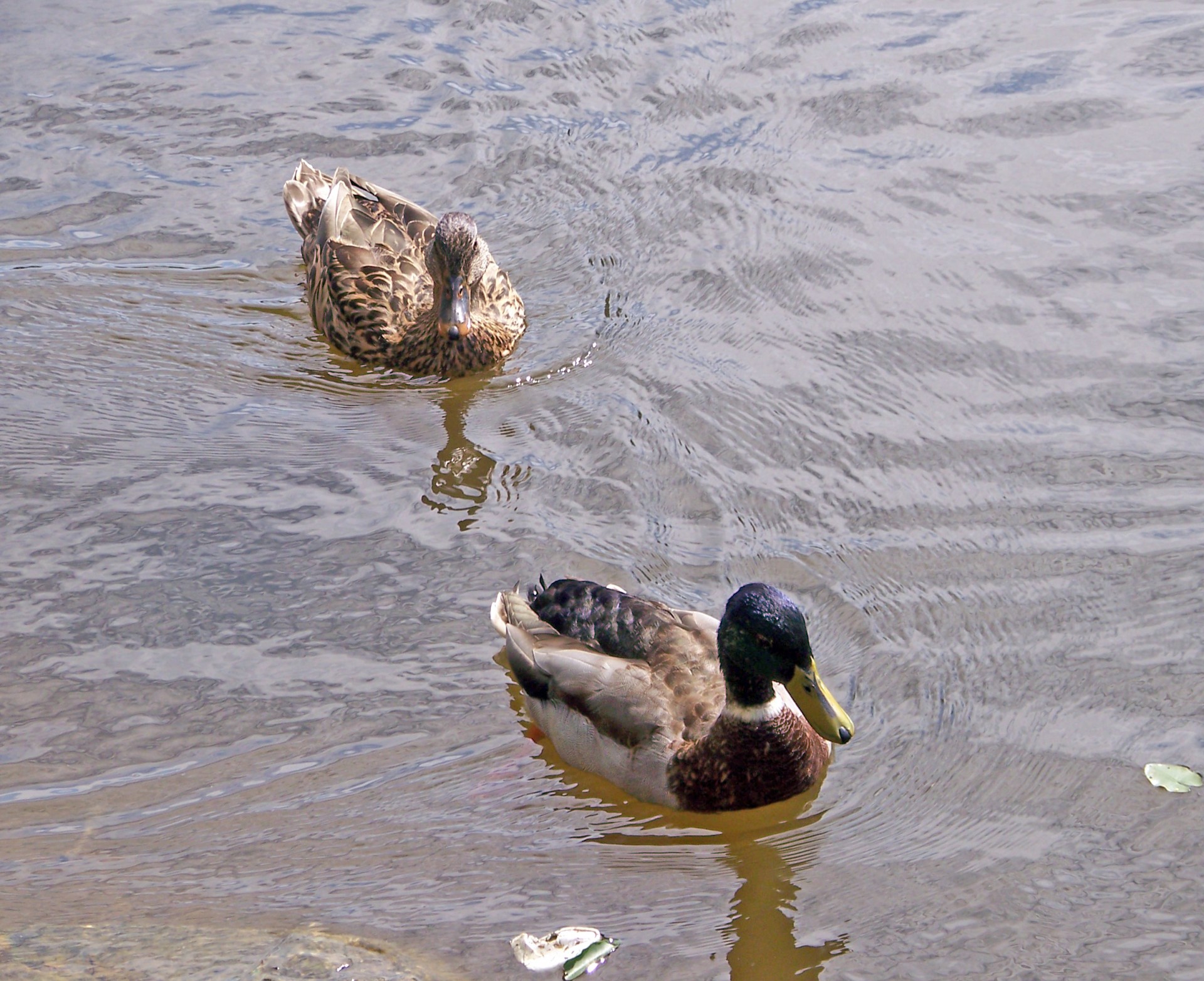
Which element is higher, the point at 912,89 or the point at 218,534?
the point at 912,89

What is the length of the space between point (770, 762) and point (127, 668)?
274 centimetres

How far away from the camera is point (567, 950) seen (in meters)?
5.03

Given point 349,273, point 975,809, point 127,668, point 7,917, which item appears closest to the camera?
point 7,917

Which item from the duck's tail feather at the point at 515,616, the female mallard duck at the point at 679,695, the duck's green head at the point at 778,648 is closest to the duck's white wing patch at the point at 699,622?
the female mallard duck at the point at 679,695

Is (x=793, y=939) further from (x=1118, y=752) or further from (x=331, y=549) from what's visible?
(x=331, y=549)

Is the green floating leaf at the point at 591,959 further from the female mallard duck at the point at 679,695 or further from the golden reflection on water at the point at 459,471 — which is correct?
the golden reflection on water at the point at 459,471

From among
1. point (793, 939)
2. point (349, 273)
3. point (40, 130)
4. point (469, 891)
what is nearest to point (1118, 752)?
point (793, 939)

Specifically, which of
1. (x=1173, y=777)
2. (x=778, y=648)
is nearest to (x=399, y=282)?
(x=778, y=648)

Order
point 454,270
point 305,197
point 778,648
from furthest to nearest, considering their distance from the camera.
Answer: point 305,197 < point 454,270 < point 778,648

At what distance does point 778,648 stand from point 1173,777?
5.21 ft

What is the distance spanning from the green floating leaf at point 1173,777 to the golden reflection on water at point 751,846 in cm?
124

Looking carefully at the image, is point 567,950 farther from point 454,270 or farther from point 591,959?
point 454,270

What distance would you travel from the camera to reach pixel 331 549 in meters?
7.04

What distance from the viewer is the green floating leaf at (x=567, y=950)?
4.96 metres
